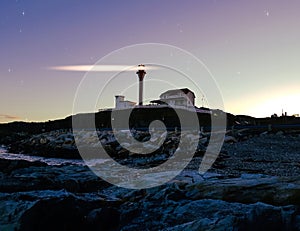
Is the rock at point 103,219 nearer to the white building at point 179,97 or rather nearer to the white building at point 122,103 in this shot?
the white building at point 179,97

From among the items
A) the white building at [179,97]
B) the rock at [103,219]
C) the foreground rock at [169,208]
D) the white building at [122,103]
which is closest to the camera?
the foreground rock at [169,208]

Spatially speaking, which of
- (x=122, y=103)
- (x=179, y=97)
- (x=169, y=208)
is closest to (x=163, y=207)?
(x=169, y=208)

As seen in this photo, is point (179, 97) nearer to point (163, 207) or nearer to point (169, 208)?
point (163, 207)

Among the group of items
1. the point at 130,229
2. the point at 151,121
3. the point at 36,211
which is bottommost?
the point at 130,229

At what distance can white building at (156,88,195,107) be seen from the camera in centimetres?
6190

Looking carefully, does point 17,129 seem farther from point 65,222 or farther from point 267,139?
point 65,222

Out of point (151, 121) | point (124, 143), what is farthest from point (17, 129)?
point (124, 143)

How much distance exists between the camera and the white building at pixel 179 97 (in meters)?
61.9

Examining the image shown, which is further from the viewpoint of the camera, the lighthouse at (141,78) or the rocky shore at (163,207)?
the lighthouse at (141,78)

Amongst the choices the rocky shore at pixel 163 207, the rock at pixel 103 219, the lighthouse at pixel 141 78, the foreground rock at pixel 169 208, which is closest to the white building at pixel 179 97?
the lighthouse at pixel 141 78

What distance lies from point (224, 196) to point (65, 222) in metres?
3.75

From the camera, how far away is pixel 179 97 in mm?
62188

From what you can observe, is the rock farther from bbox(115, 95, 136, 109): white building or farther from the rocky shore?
bbox(115, 95, 136, 109): white building

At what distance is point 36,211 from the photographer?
5.43 meters
